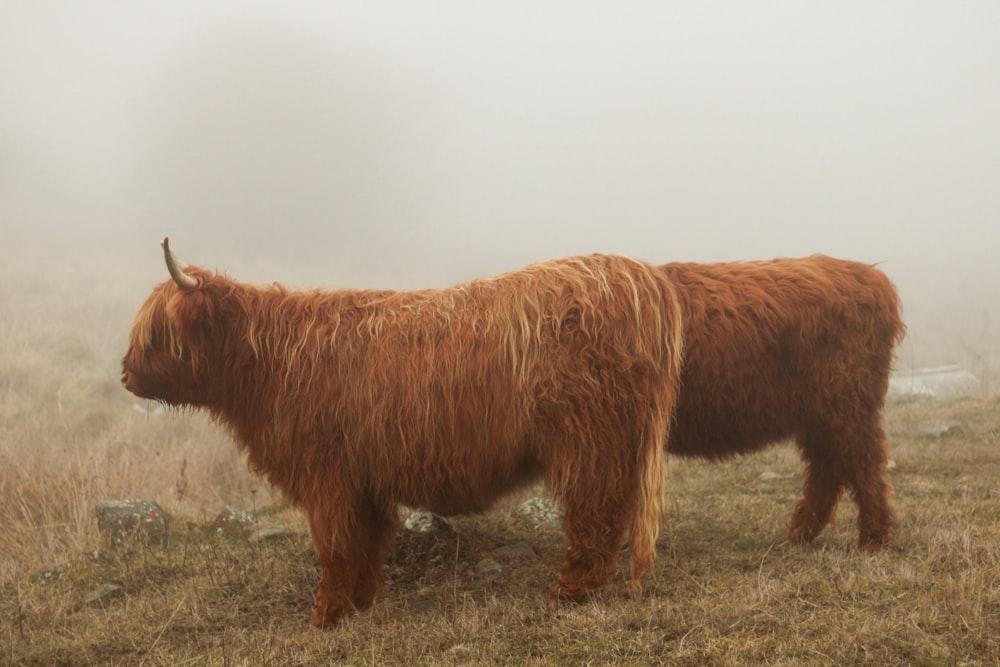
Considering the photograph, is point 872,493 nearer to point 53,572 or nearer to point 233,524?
point 233,524

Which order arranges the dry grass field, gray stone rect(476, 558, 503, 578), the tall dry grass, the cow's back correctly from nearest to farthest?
1. the dry grass field
2. the cow's back
3. gray stone rect(476, 558, 503, 578)
4. the tall dry grass

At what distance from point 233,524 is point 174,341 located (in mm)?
2245

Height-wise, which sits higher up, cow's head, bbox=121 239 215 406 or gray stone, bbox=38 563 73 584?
cow's head, bbox=121 239 215 406

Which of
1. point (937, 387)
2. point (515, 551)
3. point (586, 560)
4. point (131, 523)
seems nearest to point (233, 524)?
point (131, 523)

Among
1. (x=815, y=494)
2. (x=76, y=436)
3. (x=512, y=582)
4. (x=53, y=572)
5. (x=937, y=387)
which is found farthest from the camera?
(x=937, y=387)

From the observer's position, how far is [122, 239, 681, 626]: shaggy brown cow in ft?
12.4

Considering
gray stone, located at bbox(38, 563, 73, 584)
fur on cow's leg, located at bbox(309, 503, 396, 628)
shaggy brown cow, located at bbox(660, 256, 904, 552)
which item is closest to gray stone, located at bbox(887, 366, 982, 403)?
shaggy brown cow, located at bbox(660, 256, 904, 552)

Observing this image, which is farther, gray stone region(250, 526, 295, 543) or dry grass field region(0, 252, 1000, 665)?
gray stone region(250, 526, 295, 543)

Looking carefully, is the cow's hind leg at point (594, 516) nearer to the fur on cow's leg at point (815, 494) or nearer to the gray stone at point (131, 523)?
the fur on cow's leg at point (815, 494)

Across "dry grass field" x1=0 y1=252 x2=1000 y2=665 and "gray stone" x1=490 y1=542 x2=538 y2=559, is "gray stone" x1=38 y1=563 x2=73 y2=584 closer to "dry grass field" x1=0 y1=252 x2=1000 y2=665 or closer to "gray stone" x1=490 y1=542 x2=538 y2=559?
"dry grass field" x1=0 y1=252 x2=1000 y2=665

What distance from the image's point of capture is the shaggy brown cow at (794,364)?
4500mm

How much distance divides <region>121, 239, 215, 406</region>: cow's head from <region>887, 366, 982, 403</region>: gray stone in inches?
364

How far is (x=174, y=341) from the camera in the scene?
4191 millimetres

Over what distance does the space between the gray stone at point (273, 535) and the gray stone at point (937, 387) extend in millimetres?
8225
